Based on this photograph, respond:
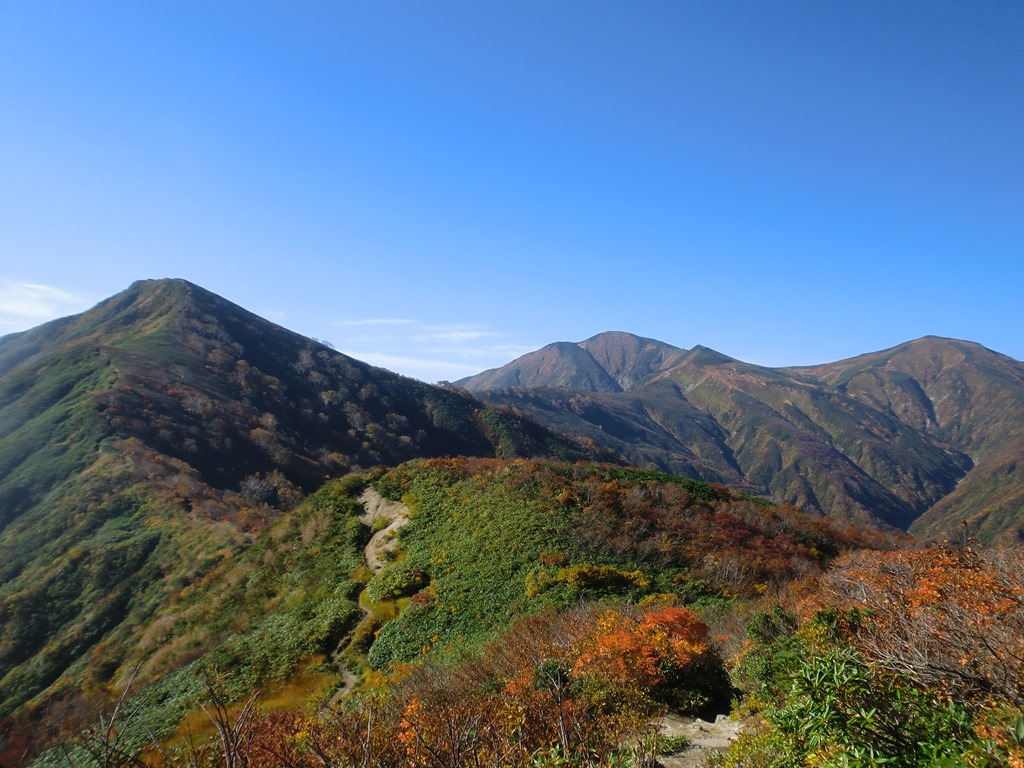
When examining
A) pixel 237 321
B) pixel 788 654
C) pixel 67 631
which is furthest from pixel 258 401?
pixel 788 654

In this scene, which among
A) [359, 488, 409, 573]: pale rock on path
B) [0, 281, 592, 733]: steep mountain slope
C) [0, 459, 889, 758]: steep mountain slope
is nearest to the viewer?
[0, 459, 889, 758]: steep mountain slope

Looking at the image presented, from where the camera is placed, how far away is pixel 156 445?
46406 millimetres

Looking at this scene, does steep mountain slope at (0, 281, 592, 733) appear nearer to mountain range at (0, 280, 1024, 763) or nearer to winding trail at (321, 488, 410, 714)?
mountain range at (0, 280, 1024, 763)

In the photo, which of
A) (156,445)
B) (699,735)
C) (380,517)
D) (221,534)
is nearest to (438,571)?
(380,517)

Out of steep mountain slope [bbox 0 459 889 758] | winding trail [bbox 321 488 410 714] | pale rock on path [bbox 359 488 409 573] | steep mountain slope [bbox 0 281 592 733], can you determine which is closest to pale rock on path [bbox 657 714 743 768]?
steep mountain slope [bbox 0 459 889 758]

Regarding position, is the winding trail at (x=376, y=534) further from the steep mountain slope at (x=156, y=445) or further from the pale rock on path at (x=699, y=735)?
the pale rock on path at (x=699, y=735)

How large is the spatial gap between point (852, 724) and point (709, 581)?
50.9 ft

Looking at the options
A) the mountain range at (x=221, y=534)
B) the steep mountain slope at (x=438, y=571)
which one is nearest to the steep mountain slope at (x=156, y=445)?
the mountain range at (x=221, y=534)

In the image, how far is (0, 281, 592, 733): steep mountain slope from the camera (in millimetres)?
25344

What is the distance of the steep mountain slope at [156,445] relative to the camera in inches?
998

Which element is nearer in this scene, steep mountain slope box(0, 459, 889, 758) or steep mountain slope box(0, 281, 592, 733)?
steep mountain slope box(0, 459, 889, 758)

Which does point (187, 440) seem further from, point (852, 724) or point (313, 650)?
point (852, 724)

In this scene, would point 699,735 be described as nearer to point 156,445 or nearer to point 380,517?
point 380,517

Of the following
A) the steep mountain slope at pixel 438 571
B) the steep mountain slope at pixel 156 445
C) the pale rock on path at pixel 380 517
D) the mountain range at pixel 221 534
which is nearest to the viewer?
the steep mountain slope at pixel 438 571
